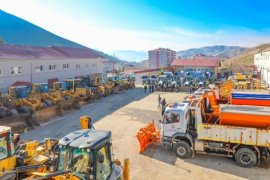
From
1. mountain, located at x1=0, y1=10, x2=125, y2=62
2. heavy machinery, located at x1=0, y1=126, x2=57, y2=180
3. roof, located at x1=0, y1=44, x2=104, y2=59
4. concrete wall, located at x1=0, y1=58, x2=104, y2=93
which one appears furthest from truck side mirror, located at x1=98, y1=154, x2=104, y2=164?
mountain, located at x1=0, y1=10, x2=125, y2=62

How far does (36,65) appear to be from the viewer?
3000 centimetres

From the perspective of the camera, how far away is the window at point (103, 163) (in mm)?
6746

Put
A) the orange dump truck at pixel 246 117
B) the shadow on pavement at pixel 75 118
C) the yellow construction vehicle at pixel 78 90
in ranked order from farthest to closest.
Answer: the yellow construction vehicle at pixel 78 90 < the shadow on pavement at pixel 75 118 < the orange dump truck at pixel 246 117

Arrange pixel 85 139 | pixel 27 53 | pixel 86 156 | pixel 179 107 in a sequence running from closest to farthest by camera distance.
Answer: pixel 86 156
pixel 85 139
pixel 179 107
pixel 27 53

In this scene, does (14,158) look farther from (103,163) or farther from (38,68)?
(38,68)

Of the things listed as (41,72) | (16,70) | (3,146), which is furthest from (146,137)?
(41,72)

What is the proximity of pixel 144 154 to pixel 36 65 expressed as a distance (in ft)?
67.9

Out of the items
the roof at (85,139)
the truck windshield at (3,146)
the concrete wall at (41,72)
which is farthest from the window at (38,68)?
the roof at (85,139)

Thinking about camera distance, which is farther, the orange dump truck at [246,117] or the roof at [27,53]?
the roof at [27,53]

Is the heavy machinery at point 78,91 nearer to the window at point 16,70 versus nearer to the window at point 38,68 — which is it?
the window at point 38,68

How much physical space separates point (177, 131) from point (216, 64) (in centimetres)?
3827

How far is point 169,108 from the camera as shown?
13.4 metres

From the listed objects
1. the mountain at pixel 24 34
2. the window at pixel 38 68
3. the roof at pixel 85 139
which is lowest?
the roof at pixel 85 139

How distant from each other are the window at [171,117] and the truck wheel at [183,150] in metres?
1.04
